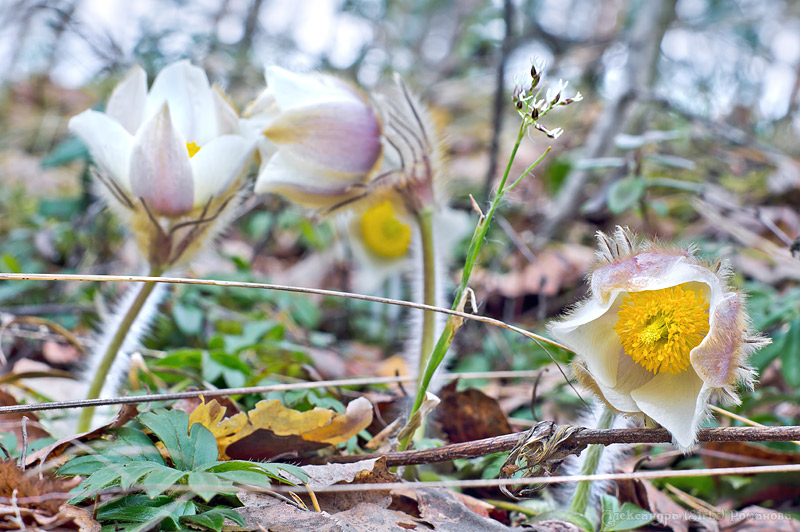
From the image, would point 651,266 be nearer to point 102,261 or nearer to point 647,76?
point 647,76

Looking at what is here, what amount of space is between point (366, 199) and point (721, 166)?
97.3 inches

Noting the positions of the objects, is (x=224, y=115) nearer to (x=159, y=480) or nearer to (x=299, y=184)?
(x=299, y=184)

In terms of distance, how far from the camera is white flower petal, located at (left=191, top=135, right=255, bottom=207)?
38.2 inches

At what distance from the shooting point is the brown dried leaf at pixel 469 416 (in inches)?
43.5

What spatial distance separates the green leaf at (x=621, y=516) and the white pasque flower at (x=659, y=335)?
163 mm

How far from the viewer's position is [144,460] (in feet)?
2.56

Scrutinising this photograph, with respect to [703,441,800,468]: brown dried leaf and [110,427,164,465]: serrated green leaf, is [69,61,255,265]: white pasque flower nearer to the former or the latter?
[110,427,164,465]: serrated green leaf

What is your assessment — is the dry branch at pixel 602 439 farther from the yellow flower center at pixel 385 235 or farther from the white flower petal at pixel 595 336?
the yellow flower center at pixel 385 235

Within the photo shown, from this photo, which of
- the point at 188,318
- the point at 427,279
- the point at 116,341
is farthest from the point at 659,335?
the point at 188,318

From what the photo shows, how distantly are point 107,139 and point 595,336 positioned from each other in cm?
79

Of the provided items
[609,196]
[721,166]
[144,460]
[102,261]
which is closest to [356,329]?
[102,261]

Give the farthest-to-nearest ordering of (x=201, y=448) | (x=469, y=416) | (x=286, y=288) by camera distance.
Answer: (x=469, y=416)
(x=286, y=288)
(x=201, y=448)

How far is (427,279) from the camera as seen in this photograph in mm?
1189

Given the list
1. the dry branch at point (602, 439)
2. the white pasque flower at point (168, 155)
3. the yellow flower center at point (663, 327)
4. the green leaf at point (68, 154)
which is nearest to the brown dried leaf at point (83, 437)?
the white pasque flower at point (168, 155)
